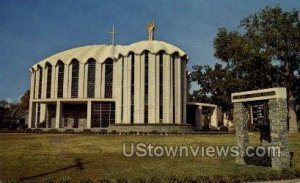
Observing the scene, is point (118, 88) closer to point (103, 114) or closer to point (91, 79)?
point (103, 114)

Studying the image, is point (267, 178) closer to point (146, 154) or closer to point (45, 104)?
point (146, 154)

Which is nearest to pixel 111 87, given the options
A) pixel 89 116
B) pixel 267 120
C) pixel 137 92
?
pixel 89 116

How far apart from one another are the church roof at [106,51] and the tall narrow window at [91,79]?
86 centimetres

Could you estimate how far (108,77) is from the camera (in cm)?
6006

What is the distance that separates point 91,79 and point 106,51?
5.96 m

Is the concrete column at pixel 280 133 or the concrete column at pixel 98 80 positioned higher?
the concrete column at pixel 98 80

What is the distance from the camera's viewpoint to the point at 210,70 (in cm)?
7200

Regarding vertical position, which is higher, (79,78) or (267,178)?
(79,78)

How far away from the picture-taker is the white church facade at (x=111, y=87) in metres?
54.6

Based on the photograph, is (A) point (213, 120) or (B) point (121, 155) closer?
(B) point (121, 155)

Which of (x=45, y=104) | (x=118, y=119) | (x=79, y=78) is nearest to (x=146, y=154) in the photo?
(x=118, y=119)

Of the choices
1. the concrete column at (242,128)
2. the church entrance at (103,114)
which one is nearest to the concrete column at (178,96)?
the church entrance at (103,114)

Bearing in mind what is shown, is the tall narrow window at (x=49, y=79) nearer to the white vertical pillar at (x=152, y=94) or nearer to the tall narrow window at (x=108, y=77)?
the tall narrow window at (x=108, y=77)

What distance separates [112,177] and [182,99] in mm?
42342
